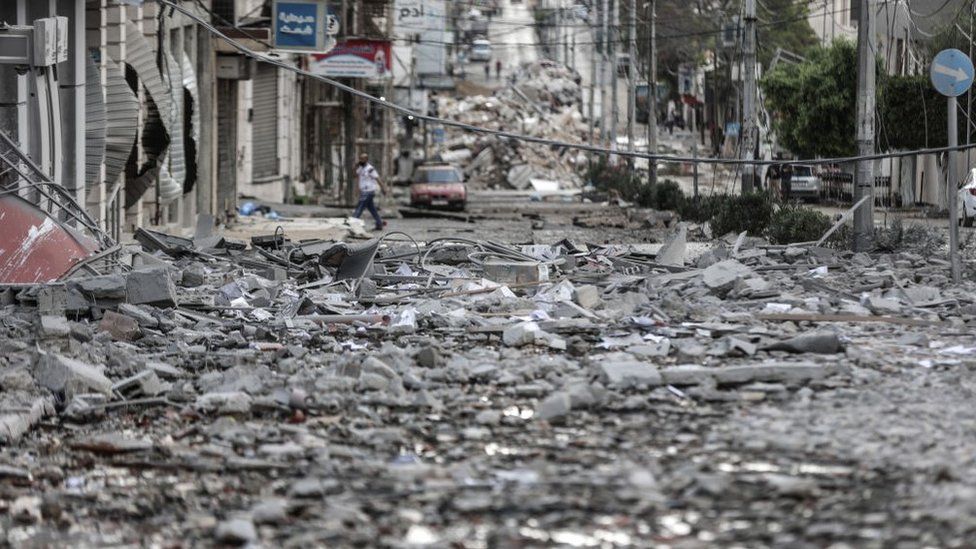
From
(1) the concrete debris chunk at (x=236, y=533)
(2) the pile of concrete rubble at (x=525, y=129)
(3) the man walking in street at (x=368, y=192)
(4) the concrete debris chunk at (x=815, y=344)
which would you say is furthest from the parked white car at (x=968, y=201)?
(2) the pile of concrete rubble at (x=525, y=129)

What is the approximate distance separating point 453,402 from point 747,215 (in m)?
19.6

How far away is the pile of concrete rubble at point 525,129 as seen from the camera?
7156 cm

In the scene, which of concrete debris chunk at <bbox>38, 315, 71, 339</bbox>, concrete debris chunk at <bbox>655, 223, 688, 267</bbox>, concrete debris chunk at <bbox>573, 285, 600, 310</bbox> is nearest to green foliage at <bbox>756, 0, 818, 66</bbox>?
concrete debris chunk at <bbox>655, 223, 688, 267</bbox>

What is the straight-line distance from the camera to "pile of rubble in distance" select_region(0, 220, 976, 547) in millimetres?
8031

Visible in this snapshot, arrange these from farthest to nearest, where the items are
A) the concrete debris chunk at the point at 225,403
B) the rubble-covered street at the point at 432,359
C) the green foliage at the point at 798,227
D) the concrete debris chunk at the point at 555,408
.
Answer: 1. the green foliage at the point at 798,227
2. the concrete debris chunk at the point at 225,403
3. the concrete debris chunk at the point at 555,408
4. the rubble-covered street at the point at 432,359

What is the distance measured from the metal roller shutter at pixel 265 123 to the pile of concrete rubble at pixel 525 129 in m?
20.9

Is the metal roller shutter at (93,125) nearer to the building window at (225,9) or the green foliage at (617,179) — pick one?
the building window at (225,9)

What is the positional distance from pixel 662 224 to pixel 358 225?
6.83 metres

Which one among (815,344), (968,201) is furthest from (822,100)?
(815,344)

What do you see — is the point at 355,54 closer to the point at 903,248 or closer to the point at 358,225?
the point at 358,225

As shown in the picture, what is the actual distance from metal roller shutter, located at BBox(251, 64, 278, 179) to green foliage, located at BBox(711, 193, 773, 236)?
18826mm

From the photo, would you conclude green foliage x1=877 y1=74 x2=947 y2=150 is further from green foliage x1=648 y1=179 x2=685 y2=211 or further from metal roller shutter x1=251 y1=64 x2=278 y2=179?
metal roller shutter x1=251 y1=64 x2=278 y2=179

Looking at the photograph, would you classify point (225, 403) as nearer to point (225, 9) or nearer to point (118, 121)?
point (118, 121)

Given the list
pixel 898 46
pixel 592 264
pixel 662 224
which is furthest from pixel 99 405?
pixel 898 46
